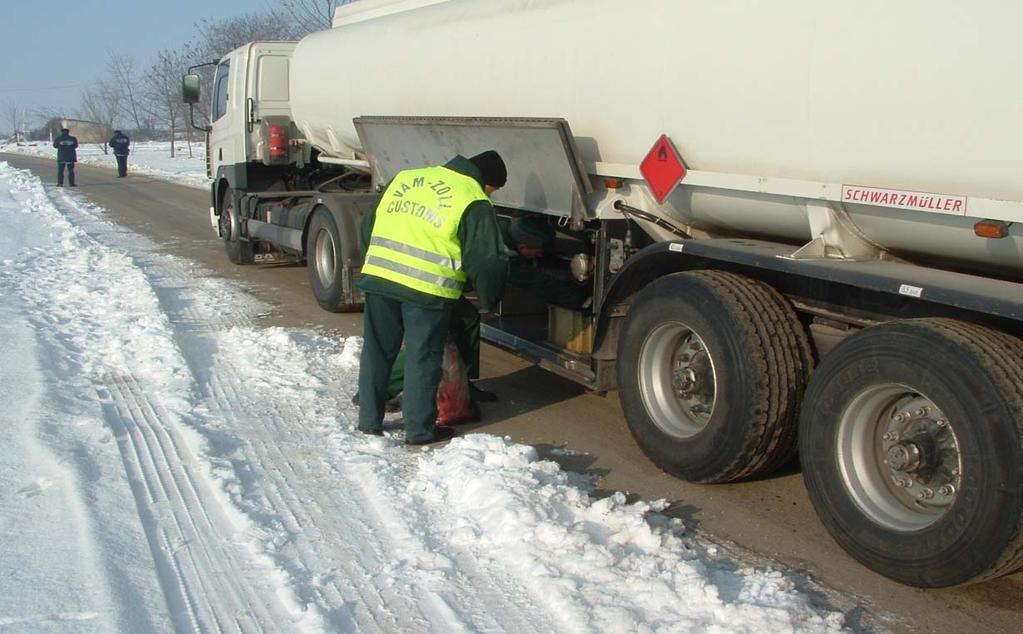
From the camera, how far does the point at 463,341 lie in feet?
19.4

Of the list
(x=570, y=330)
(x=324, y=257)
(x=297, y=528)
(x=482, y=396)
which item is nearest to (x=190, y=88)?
(x=324, y=257)

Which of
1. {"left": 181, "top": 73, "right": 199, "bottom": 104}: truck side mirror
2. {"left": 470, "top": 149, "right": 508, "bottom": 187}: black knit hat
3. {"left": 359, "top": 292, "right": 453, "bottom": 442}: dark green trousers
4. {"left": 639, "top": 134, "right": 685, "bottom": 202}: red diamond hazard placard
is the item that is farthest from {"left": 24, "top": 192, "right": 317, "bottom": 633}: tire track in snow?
{"left": 181, "top": 73, "right": 199, "bottom": 104}: truck side mirror

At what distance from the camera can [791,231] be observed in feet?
14.8

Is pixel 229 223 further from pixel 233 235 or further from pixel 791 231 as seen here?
pixel 791 231

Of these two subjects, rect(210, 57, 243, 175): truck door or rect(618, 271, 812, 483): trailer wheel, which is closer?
rect(618, 271, 812, 483): trailer wheel

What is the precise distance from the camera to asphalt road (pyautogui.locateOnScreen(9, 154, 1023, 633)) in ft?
11.8

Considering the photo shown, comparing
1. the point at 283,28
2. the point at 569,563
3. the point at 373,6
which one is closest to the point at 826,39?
the point at 569,563

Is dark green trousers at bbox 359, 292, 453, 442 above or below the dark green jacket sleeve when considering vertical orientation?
below

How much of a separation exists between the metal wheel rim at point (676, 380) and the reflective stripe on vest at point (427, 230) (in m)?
1.13

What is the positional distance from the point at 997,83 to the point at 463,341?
3447 mm

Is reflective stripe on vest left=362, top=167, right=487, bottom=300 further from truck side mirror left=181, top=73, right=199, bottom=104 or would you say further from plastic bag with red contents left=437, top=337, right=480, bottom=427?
truck side mirror left=181, top=73, right=199, bottom=104

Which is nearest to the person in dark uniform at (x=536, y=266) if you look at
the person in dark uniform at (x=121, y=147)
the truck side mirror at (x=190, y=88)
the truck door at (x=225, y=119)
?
the truck door at (x=225, y=119)

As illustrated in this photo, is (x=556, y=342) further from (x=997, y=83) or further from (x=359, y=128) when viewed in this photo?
(x=997, y=83)

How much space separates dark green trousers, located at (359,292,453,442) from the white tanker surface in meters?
1.33
